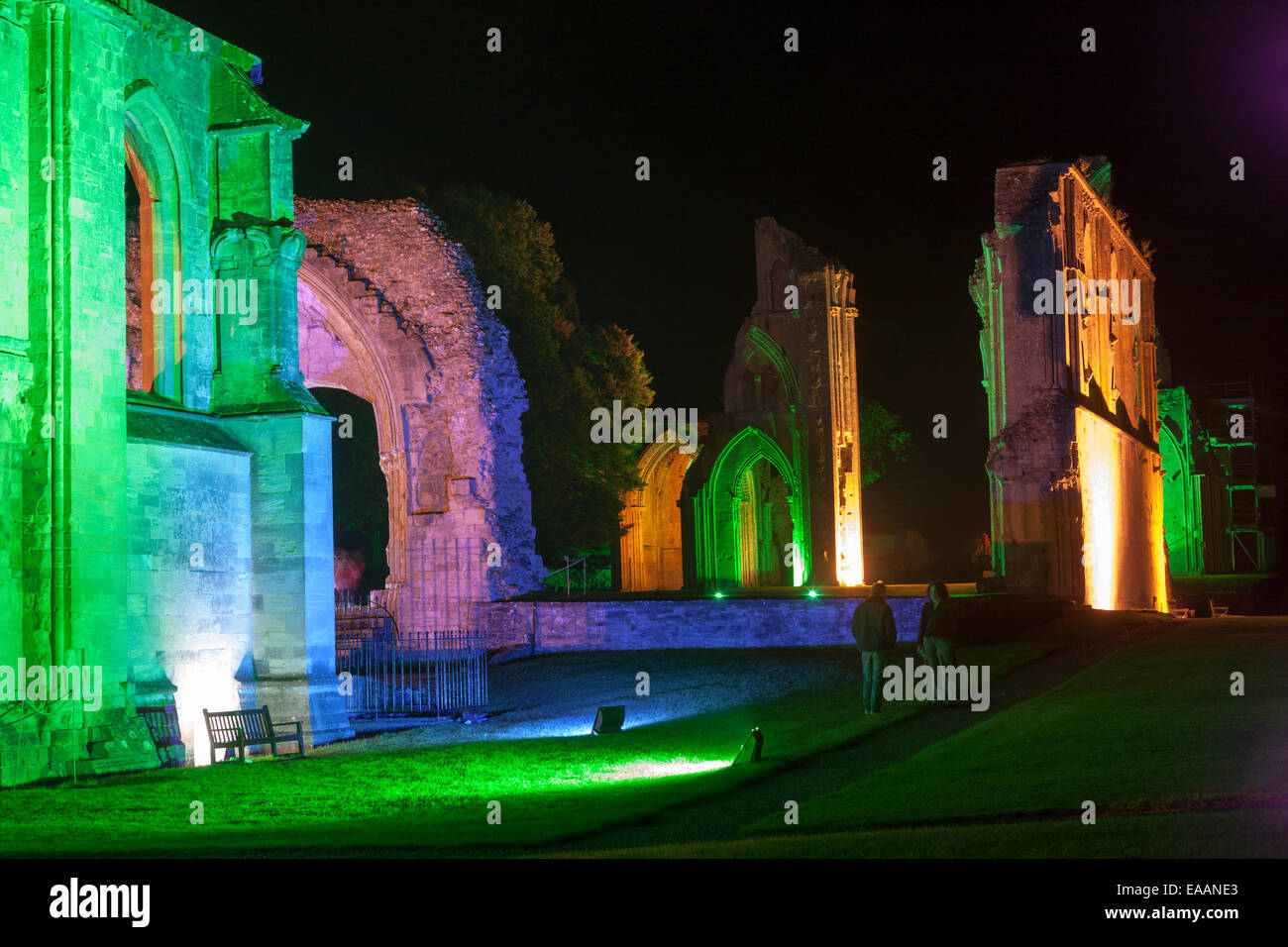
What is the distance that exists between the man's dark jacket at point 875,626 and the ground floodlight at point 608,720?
2.98 meters

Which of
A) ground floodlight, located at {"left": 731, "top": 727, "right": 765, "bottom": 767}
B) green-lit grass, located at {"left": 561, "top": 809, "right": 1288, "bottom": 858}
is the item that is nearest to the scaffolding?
ground floodlight, located at {"left": 731, "top": 727, "right": 765, "bottom": 767}

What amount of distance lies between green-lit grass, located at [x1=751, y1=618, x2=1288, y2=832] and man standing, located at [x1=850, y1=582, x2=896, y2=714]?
1797 millimetres

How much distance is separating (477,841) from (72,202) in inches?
355

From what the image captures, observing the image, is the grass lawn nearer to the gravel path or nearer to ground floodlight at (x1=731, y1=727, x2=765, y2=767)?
ground floodlight at (x1=731, y1=727, x2=765, y2=767)

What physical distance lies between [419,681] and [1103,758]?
13074 millimetres

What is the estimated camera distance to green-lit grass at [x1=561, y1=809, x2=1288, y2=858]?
25.9 ft

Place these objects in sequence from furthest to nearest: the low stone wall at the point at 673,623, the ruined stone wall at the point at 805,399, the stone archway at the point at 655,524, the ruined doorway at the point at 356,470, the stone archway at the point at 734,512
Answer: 1. the stone archway at the point at 655,524
2. the stone archway at the point at 734,512
3. the ruined stone wall at the point at 805,399
4. the ruined doorway at the point at 356,470
5. the low stone wall at the point at 673,623

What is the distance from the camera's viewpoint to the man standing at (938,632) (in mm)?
16984

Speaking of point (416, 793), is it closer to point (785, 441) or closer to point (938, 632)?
point (938, 632)

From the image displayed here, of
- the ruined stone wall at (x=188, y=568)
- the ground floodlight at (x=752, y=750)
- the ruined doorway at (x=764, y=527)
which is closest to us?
the ground floodlight at (x=752, y=750)

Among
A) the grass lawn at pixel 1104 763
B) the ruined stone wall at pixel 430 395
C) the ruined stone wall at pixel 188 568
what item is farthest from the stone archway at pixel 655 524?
the grass lawn at pixel 1104 763

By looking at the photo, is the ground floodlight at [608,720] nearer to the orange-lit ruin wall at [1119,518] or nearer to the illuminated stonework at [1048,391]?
the illuminated stonework at [1048,391]

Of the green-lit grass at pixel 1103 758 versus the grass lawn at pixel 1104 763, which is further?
the green-lit grass at pixel 1103 758
